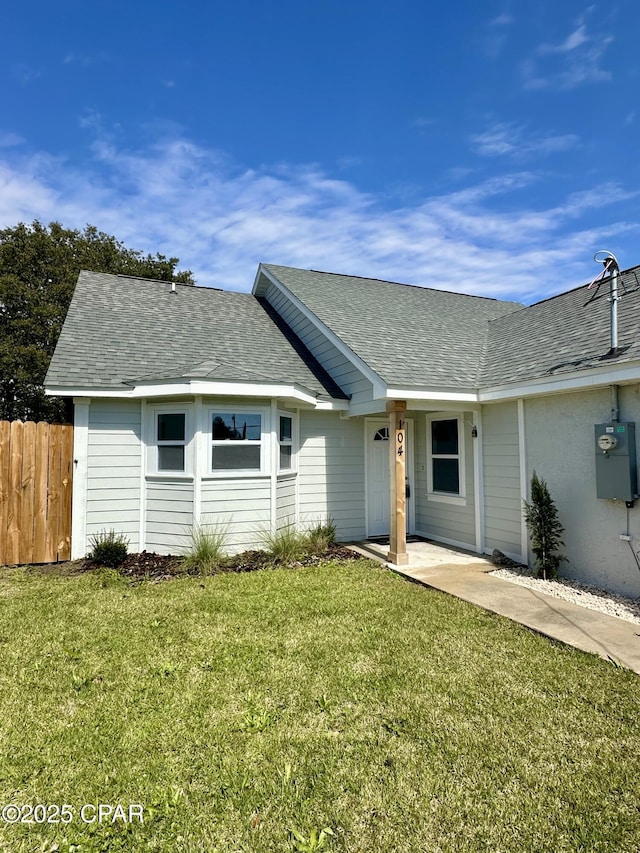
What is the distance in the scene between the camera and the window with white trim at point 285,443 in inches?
321

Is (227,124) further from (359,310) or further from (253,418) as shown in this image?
(253,418)

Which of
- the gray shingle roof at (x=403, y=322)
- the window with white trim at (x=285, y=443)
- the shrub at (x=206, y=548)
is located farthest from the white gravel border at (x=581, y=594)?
the shrub at (x=206, y=548)

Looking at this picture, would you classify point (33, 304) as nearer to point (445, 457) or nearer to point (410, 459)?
point (410, 459)

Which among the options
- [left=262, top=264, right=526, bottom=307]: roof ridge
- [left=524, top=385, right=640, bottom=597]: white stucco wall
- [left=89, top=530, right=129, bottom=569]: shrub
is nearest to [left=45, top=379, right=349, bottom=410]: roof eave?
[left=89, top=530, right=129, bottom=569]: shrub

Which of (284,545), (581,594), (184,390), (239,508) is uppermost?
(184,390)

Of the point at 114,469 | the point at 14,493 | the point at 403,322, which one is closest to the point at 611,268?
the point at 403,322

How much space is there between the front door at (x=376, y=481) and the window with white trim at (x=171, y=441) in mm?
3749

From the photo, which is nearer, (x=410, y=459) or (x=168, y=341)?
(x=168, y=341)

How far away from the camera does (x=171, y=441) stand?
25.0ft

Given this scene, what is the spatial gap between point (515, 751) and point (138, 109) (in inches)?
514

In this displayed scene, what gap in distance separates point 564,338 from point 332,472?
15.9 feet

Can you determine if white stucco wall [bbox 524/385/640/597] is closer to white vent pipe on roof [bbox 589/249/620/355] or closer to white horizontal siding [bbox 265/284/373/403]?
white vent pipe on roof [bbox 589/249/620/355]

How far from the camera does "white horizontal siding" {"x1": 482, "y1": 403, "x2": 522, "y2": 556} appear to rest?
23.8ft

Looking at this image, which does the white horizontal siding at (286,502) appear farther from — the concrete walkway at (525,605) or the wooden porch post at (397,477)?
the wooden porch post at (397,477)
